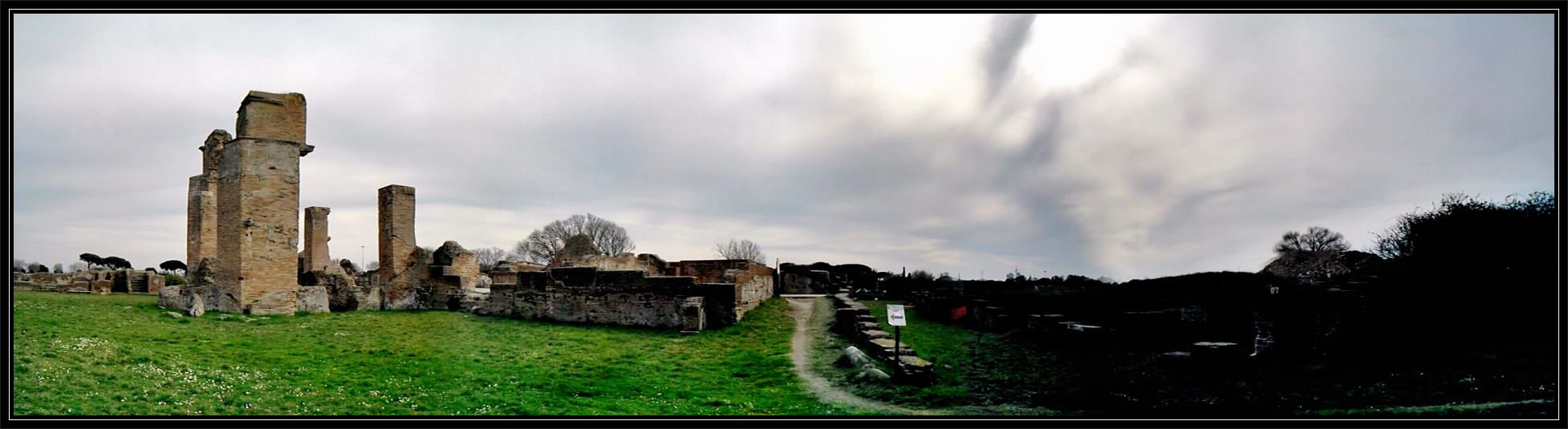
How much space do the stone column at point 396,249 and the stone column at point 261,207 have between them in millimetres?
3657

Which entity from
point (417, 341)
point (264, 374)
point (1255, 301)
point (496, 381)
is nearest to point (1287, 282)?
point (1255, 301)

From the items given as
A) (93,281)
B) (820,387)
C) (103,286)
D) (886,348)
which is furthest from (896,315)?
(93,281)

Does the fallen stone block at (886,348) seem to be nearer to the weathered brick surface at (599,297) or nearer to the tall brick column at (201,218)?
the weathered brick surface at (599,297)

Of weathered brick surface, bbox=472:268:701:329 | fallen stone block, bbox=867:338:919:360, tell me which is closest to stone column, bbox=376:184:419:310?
weathered brick surface, bbox=472:268:701:329

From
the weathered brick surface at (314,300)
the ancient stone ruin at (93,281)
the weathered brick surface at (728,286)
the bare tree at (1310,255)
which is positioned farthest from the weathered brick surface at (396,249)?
the bare tree at (1310,255)

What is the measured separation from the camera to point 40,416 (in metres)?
6.69

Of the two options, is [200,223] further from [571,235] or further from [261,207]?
[571,235]

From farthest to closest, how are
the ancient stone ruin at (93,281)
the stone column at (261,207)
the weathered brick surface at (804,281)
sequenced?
1. the weathered brick surface at (804,281)
2. the ancient stone ruin at (93,281)
3. the stone column at (261,207)

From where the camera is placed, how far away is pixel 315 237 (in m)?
24.3

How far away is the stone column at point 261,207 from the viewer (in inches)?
606

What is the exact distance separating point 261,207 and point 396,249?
455 cm

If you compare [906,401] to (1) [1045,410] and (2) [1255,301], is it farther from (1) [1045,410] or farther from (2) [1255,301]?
(2) [1255,301]

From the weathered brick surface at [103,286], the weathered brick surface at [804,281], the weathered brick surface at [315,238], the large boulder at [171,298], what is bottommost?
the weathered brick surface at [804,281]

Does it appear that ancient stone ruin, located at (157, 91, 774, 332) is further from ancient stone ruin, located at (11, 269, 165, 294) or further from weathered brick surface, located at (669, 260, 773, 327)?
ancient stone ruin, located at (11, 269, 165, 294)
